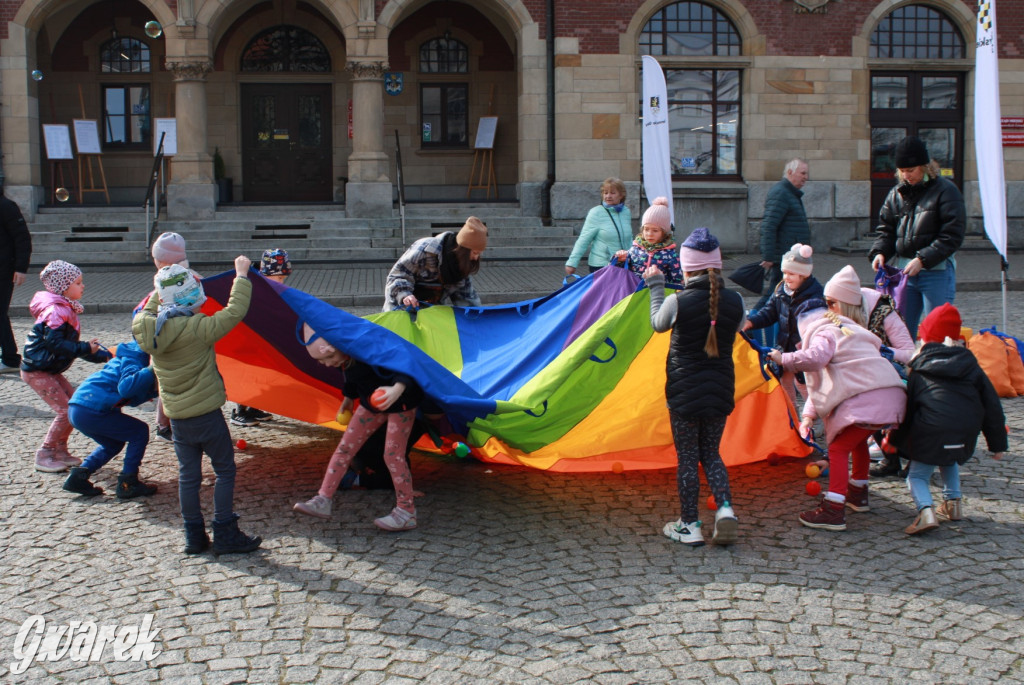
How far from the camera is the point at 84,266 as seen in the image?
18.6 m

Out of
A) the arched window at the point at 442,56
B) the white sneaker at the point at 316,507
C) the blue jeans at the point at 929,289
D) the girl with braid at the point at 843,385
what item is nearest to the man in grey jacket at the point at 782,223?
the blue jeans at the point at 929,289

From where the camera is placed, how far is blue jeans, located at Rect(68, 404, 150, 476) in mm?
6098

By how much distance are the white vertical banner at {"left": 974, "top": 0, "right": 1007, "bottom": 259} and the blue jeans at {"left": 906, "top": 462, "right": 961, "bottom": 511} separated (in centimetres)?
452

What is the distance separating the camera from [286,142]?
23750 millimetres

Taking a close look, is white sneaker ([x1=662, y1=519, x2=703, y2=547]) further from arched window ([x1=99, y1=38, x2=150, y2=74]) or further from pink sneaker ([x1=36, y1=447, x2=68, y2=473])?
arched window ([x1=99, y1=38, x2=150, y2=74])

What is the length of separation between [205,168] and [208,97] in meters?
3.20

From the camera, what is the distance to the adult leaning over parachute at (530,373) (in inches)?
232

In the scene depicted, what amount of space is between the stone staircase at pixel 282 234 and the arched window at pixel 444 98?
318cm

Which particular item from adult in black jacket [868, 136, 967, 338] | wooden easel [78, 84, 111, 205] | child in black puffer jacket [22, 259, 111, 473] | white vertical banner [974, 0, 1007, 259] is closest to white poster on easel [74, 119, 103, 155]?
wooden easel [78, 84, 111, 205]

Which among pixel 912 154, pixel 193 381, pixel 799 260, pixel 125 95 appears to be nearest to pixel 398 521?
pixel 193 381

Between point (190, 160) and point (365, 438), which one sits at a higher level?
point (190, 160)

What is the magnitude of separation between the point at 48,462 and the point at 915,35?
19.9 metres

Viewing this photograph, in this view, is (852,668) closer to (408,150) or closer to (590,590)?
(590,590)

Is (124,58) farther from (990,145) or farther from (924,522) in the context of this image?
(924,522)
